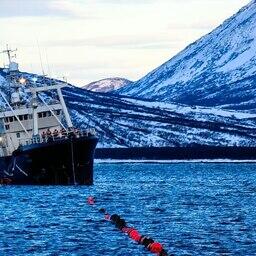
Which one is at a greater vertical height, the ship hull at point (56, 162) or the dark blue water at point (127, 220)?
the ship hull at point (56, 162)

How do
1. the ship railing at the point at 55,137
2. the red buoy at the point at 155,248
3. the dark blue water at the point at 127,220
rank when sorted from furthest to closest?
the ship railing at the point at 55,137, the dark blue water at the point at 127,220, the red buoy at the point at 155,248

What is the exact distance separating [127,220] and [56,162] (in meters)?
50.6

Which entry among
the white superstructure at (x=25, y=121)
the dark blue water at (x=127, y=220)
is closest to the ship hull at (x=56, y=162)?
the white superstructure at (x=25, y=121)

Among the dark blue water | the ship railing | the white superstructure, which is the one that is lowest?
the dark blue water

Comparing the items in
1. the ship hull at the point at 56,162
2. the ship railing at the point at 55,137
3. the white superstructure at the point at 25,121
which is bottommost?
the ship hull at the point at 56,162

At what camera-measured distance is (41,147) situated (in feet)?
394

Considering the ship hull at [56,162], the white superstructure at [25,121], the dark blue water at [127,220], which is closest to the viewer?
the dark blue water at [127,220]

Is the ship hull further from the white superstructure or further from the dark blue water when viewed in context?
the dark blue water

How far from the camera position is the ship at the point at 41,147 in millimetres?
121312

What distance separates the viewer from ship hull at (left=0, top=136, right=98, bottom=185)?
397 ft

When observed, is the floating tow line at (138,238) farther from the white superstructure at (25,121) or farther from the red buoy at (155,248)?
the white superstructure at (25,121)

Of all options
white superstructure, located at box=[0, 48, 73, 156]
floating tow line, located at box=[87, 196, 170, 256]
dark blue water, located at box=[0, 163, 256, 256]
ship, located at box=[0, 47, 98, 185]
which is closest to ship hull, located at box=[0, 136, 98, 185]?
ship, located at box=[0, 47, 98, 185]

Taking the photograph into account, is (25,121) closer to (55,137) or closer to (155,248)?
(55,137)

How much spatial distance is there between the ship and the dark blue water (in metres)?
9.95
